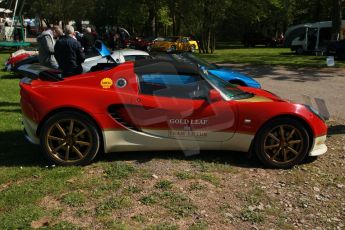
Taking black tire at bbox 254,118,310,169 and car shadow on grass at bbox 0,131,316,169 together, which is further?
car shadow on grass at bbox 0,131,316,169

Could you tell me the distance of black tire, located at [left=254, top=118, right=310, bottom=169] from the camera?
547 centimetres

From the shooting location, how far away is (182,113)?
18.1 ft

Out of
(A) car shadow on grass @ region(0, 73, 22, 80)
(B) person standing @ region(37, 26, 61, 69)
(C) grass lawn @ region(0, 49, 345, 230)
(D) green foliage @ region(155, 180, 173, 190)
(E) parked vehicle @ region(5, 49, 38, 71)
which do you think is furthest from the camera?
(E) parked vehicle @ region(5, 49, 38, 71)

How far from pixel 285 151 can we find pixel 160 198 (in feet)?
6.03

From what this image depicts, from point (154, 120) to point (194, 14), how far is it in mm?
28444

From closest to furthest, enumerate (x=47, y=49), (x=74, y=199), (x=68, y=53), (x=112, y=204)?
(x=112, y=204)
(x=74, y=199)
(x=68, y=53)
(x=47, y=49)

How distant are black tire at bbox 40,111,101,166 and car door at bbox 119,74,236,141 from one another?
1.74 ft

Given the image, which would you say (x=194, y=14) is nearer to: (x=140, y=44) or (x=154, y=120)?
(x=140, y=44)

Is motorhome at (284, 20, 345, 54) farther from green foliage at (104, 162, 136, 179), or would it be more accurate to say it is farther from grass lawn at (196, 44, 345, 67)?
green foliage at (104, 162, 136, 179)

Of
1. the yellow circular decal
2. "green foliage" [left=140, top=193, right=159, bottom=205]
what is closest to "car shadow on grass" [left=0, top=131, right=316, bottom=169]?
the yellow circular decal

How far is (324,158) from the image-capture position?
600 centimetres

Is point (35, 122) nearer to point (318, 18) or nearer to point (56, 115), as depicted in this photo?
point (56, 115)

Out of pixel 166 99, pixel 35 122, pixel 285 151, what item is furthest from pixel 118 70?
pixel 285 151

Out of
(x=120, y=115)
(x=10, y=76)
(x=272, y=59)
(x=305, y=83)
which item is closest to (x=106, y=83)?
(x=120, y=115)
